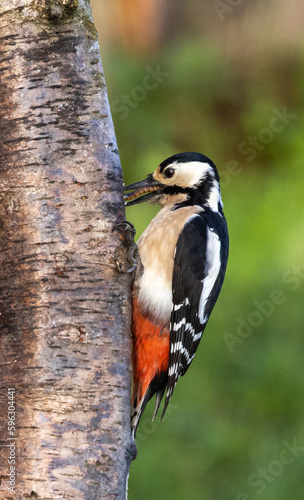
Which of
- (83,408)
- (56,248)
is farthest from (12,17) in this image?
(83,408)

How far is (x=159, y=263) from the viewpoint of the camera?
2.77 metres

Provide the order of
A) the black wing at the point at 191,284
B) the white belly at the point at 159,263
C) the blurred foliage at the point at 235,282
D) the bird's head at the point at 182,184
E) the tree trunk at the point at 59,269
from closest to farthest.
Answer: the tree trunk at the point at 59,269 → the white belly at the point at 159,263 → the black wing at the point at 191,284 → the bird's head at the point at 182,184 → the blurred foliage at the point at 235,282

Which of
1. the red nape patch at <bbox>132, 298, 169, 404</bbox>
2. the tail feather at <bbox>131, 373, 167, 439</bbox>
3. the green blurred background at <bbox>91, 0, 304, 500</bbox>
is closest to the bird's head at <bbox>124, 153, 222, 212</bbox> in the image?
the red nape patch at <bbox>132, 298, 169, 404</bbox>

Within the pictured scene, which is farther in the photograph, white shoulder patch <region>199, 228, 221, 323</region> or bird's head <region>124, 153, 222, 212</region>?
bird's head <region>124, 153, 222, 212</region>

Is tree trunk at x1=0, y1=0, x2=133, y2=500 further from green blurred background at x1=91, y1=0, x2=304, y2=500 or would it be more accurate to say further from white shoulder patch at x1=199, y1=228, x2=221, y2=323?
green blurred background at x1=91, y1=0, x2=304, y2=500

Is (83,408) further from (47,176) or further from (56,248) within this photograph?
(47,176)

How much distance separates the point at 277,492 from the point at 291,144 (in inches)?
96.6

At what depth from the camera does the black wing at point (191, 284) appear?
2770 millimetres

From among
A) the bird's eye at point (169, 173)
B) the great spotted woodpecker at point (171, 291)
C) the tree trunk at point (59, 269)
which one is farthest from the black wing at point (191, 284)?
the tree trunk at point (59, 269)

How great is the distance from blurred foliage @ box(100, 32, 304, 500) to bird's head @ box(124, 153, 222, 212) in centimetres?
141

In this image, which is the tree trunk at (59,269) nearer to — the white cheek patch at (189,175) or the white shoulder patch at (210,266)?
the white shoulder patch at (210,266)

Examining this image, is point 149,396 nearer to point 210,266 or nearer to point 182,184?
point 210,266

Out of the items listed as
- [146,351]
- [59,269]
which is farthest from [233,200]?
[59,269]

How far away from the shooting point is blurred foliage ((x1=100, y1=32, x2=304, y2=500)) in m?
4.27
